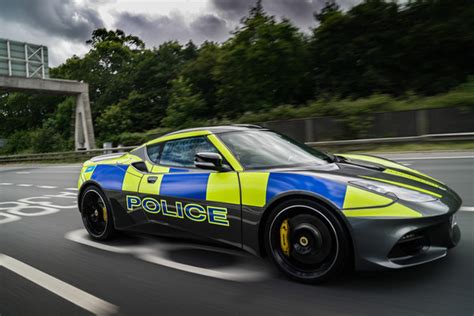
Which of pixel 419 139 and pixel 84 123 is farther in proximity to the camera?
pixel 84 123

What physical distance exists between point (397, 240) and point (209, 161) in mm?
1626

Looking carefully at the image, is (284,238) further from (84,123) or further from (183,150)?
(84,123)

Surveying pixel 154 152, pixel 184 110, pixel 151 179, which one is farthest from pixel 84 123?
pixel 151 179

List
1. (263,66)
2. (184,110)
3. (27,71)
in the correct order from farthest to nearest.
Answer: (184,110) → (263,66) → (27,71)

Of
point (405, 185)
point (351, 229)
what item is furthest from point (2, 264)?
point (405, 185)

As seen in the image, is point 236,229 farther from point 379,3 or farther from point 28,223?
point 379,3

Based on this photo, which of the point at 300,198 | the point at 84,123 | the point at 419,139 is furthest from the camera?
the point at 84,123

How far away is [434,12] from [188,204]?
81.2ft

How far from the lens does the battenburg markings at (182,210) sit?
3.51 meters

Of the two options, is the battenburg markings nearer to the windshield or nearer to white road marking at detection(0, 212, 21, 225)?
the windshield

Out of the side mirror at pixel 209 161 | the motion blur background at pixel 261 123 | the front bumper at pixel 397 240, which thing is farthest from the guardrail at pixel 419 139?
the side mirror at pixel 209 161

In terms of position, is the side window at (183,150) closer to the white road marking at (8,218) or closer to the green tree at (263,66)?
the white road marking at (8,218)

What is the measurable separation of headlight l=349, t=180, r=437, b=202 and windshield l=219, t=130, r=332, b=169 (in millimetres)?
675

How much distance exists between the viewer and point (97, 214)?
4840mm
